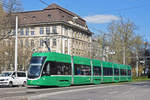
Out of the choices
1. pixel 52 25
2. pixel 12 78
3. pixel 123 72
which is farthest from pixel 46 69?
pixel 52 25

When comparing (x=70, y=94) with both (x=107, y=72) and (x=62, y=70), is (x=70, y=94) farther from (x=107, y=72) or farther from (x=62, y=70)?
(x=107, y=72)

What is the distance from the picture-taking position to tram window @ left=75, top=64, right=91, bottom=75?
30081mm

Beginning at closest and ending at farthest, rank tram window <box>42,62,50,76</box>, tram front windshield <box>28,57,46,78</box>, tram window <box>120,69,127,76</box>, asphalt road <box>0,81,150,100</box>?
asphalt road <box>0,81,150,100</box>
tram front windshield <box>28,57,46,78</box>
tram window <box>42,62,50,76</box>
tram window <box>120,69,127,76</box>

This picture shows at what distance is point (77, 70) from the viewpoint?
98.8ft

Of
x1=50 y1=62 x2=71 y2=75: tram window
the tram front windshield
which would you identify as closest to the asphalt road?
the tram front windshield

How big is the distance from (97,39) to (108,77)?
23375 millimetres

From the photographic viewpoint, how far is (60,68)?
26.7 m

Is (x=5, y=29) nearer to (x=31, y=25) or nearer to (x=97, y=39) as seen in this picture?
(x=97, y=39)

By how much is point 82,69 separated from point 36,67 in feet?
27.1

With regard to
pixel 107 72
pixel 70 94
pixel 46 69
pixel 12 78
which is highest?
pixel 46 69

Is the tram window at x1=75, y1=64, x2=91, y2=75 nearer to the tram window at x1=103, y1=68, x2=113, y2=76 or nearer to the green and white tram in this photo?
the green and white tram

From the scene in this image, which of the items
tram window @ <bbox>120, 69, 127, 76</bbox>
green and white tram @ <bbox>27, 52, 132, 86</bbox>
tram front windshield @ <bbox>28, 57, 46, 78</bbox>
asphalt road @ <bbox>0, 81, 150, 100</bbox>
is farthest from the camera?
tram window @ <bbox>120, 69, 127, 76</bbox>

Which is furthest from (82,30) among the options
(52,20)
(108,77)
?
(108,77)

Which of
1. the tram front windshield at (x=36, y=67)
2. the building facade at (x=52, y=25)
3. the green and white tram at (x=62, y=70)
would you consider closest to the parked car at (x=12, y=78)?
the green and white tram at (x=62, y=70)
